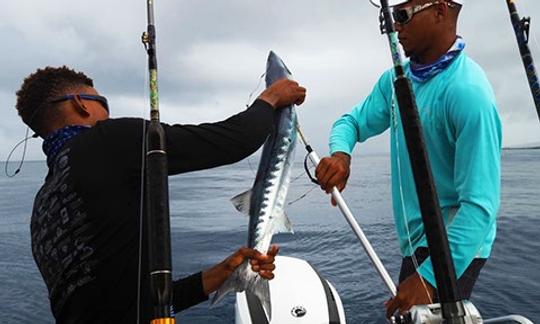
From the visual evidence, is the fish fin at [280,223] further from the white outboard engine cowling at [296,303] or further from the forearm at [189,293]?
the white outboard engine cowling at [296,303]

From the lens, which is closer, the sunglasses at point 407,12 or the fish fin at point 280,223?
the fish fin at point 280,223

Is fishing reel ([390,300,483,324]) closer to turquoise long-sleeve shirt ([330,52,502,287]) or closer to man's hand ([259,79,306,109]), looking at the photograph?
turquoise long-sleeve shirt ([330,52,502,287])

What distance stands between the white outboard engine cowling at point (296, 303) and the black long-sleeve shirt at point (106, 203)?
82.8 inches

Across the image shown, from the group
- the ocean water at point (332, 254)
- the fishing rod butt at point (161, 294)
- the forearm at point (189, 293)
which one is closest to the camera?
the fishing rod butt at point (161, 294)

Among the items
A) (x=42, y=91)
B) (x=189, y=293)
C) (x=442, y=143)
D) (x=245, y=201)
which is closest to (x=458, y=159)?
(x=442, y=143)

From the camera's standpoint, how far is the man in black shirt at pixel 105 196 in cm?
227

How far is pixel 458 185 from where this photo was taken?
2461mm

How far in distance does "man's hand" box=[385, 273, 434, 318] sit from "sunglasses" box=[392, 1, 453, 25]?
1.52 m

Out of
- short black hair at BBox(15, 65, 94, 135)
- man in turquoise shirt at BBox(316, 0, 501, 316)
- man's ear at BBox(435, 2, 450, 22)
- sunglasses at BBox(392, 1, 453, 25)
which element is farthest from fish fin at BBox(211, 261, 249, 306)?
man's ear at BBox(435, 2, 450, 22)

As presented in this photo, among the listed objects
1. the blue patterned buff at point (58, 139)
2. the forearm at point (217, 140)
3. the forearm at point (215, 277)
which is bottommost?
the forearm at point (215, 277)

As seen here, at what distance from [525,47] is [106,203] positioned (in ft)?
10.5

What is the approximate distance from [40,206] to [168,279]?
1071 millimetres

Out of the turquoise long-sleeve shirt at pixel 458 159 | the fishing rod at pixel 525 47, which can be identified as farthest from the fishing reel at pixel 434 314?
the fishing rod at pixel 525 47

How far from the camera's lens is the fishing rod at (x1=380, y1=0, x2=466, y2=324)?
194 centimetres
